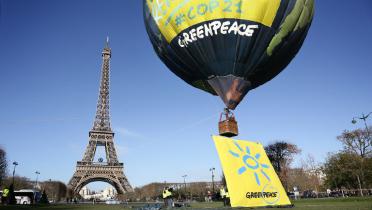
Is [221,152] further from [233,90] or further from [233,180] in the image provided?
[233,90]

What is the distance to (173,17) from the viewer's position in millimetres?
14711

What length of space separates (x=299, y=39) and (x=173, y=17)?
607 cm

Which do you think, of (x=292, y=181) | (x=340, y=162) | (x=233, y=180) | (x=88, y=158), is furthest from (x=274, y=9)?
(x=88, y=158)

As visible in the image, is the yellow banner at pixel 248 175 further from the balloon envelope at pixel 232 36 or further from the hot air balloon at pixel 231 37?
the balloon envelope at pixel 232 36

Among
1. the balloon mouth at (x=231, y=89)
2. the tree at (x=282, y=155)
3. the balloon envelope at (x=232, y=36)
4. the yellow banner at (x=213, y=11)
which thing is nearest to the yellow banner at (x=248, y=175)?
the balloon mouth at (x=231, y=89)

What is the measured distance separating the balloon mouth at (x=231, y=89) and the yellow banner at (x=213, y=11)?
2.75 meters

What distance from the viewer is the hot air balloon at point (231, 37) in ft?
44.7

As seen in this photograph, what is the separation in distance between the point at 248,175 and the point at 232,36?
7318mm

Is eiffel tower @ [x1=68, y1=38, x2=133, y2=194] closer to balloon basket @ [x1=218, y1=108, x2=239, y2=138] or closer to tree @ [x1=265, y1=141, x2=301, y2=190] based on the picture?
tree @ [x1=265, y1=141, x2=301, y2=190]

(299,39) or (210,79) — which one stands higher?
(299,39)

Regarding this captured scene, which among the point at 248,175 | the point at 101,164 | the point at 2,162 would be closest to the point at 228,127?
the point at 248,175

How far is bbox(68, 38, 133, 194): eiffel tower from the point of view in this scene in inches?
2844

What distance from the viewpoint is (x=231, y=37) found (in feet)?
45.8

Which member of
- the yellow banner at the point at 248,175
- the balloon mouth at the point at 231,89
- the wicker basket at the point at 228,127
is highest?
the balloon mouth at the point at 231,89
